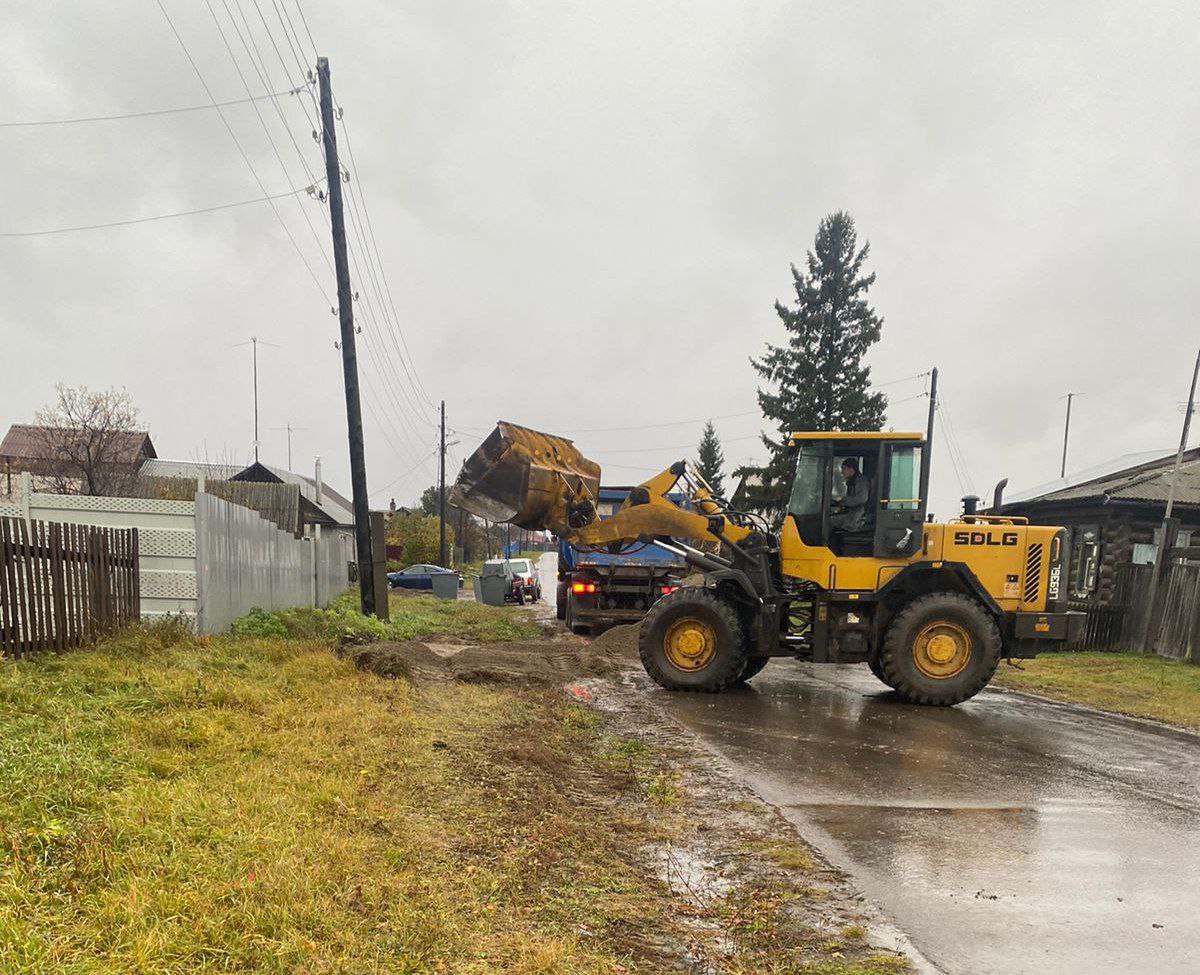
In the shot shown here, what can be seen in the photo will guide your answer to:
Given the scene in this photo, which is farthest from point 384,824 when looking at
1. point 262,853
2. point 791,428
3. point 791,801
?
point 791,428

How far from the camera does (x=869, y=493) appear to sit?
10.2 m

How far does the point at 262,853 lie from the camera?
361 cm

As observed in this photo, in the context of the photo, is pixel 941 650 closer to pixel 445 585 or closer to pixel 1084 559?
pixel 1084 559

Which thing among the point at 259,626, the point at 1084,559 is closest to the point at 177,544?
the point at 259,626

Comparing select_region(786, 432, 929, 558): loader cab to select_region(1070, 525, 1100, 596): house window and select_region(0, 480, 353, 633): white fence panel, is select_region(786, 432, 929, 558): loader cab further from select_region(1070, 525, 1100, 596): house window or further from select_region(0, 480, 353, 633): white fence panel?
select_region(1070, 525, 1100, 596): house window

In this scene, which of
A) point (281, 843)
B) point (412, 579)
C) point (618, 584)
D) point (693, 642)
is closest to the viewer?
point (281, 843)

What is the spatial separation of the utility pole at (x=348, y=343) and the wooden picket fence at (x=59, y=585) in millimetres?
5690

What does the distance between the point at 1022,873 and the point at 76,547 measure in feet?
28.6

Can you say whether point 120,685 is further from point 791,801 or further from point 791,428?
point 791,428

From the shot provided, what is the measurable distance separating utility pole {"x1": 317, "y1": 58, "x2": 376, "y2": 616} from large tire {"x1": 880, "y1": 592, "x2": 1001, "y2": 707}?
947 centimetres

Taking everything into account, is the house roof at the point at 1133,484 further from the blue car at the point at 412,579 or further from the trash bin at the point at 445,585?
the blue car at the point at 412,579

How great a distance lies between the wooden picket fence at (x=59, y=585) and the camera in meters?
7.29

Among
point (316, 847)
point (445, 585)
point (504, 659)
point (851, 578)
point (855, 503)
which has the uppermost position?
point (855, 503)

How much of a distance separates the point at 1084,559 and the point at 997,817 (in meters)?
17.1
